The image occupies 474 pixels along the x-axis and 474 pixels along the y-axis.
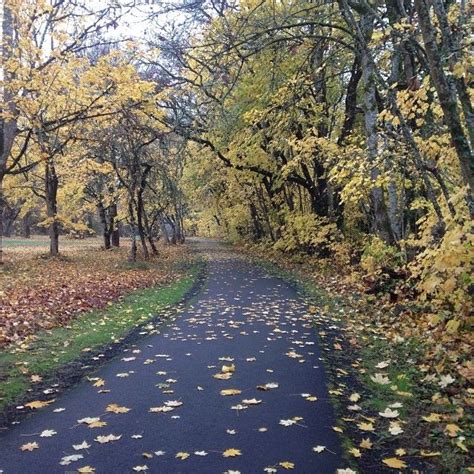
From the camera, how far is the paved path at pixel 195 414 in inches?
156

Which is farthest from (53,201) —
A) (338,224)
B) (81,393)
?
(81,393)

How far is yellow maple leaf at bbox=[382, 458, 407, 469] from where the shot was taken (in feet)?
12.5

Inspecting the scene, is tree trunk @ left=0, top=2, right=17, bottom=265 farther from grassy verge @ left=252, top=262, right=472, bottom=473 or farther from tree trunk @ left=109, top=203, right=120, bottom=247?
tree trunk @ left=109, top=203, right=120, bottom=247

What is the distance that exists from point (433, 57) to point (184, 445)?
4435 mm

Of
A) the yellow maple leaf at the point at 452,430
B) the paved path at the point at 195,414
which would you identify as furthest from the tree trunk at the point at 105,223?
the yellow maple leaf at the point at 452,430

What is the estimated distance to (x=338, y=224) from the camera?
68.7 ft

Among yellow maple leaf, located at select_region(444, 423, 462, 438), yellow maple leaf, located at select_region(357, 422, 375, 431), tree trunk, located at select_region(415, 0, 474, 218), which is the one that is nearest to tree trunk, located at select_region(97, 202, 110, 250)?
tree trunk, located at select_region(415, 0, 474, 218)

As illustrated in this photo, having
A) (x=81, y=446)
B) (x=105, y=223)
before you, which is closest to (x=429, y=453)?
(x=81, y=446)

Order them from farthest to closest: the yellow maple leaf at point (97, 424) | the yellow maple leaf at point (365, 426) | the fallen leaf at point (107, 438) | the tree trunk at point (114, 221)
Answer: the tree trunk at point (114, 221) → the yellow maple leaf at point (97, 424) → the yellow maple leaf at point (365, 426) → the fallen leaf at point (107, 438)

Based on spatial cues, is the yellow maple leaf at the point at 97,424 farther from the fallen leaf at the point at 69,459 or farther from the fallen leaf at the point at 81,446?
the fallen leaf at the point at 69,459

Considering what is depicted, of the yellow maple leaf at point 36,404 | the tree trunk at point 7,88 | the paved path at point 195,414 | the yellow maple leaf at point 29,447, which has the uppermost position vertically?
the tree trunk at point 7,88

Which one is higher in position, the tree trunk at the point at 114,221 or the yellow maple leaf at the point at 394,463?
the tree trunk at the point at 114,221

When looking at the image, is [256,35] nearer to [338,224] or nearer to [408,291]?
[408,291]

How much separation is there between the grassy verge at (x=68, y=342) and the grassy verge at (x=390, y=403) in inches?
145
